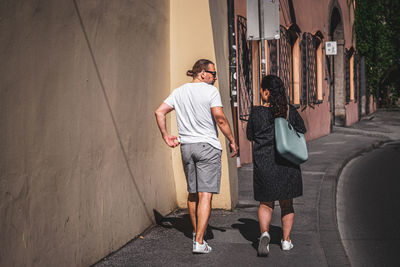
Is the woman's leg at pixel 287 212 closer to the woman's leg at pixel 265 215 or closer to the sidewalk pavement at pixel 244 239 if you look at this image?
the woman's leg at pixel 265 215

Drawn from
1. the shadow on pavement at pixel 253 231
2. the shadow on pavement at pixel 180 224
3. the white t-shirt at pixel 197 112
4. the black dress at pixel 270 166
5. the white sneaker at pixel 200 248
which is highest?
the white t-shirt at pixel 197 112

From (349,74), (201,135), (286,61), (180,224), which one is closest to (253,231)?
(180,224)

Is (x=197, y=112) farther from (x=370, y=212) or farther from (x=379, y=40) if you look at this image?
(x=379, y=40)

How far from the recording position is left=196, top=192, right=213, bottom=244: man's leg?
474cm

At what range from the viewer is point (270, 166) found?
15.0ft

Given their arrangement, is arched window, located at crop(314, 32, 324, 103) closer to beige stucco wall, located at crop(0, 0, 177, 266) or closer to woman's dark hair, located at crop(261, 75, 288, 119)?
beige stucco wall, located at crop(0, 0, 177, 266)

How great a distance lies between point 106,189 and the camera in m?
4.64

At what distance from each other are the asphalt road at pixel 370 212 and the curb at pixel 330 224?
111 millimetres

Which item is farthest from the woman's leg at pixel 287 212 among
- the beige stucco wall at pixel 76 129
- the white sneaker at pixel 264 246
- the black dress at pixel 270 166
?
the beige stucco wall at pixel 76 129

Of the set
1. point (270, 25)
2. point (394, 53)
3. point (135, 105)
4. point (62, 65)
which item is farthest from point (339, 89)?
point (62, 65)

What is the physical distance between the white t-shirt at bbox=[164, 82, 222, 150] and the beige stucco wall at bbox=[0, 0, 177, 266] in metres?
0.59

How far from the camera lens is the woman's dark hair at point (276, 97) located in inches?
179

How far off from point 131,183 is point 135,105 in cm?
76

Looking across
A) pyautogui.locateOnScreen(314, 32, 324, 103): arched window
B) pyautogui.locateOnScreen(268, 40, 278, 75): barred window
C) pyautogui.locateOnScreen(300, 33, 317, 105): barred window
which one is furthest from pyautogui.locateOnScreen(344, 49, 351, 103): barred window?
pyautogui.locateOnScreen(268, 40, 278, 75): barred window
